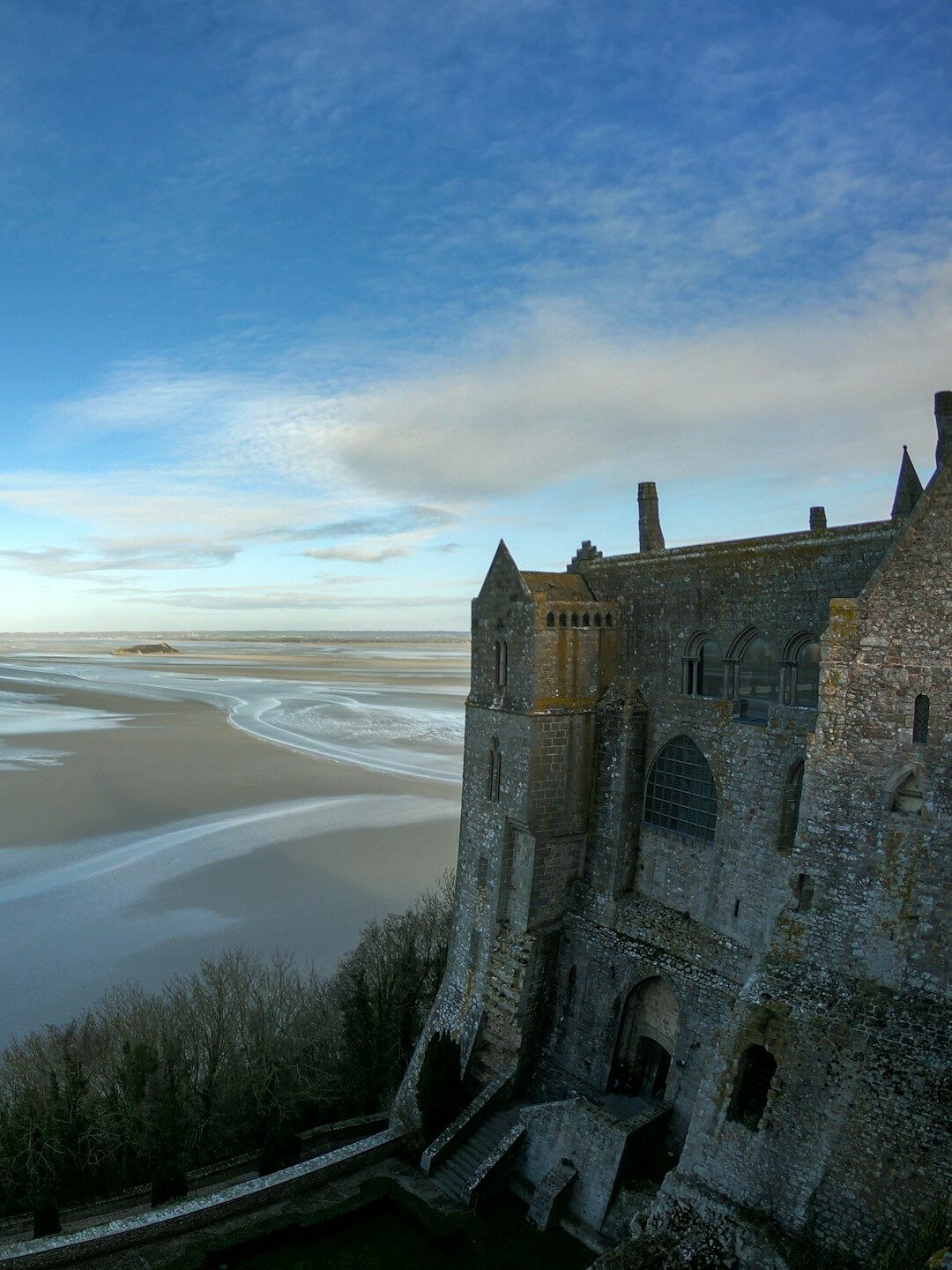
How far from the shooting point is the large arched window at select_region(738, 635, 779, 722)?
17.9 meters

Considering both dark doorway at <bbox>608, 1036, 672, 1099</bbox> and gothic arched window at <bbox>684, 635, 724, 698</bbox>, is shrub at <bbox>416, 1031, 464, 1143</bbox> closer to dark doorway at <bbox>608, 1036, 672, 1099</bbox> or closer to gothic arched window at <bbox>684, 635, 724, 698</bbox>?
dark doorway at <bbox>608, 1036, 672, 1099</bbox>

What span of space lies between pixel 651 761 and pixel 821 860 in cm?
822

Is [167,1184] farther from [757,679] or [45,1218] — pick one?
[757,679]

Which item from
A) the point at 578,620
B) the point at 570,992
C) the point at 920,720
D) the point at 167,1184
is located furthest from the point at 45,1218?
the point at 920,720

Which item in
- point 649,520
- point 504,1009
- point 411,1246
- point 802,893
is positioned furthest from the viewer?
point 649,520

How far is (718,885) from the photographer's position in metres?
18.8

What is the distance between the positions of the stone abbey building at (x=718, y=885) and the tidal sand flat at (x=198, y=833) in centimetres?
1095

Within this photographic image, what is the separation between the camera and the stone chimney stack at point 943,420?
1313 cm

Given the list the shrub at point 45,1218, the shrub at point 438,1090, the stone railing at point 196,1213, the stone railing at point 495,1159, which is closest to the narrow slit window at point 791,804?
the stone railing at point 495,1159

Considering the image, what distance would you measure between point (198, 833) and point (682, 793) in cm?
2912

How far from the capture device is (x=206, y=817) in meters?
43.9

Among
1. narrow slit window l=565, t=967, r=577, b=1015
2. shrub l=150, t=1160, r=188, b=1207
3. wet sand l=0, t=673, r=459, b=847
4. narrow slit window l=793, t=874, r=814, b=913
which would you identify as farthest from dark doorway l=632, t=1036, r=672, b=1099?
wet sand l=0, t=673, r=459, b=847

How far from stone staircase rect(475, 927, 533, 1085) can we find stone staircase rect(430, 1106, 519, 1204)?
1065 mm

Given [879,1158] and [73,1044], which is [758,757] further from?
[73,1044]
